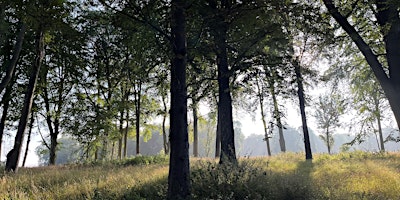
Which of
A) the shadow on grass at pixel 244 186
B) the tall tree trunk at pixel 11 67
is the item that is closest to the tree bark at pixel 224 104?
the shadow on grass at pixel 244 186

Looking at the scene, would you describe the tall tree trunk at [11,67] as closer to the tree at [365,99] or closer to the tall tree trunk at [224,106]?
the tall tree trunk at [224,106]

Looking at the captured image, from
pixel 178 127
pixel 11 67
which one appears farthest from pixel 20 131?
pixel 178 127

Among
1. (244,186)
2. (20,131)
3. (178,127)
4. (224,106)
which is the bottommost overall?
(244,186)

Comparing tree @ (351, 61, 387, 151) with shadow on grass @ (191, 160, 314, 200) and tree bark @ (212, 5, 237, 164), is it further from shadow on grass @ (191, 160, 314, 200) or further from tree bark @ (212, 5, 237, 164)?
shadow on grass @ (191, 160, 314, 200)

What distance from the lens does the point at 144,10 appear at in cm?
700

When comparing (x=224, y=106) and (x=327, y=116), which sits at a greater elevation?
(x=327, y=116)

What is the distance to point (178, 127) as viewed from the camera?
19.6 ft

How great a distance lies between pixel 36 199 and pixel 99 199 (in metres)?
1.24

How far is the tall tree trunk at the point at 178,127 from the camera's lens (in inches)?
227

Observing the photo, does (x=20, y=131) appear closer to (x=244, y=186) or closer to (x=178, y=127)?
(x=178, y=127)

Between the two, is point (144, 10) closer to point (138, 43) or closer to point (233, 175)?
point (138, 43)

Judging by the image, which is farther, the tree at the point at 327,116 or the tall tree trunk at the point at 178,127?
the tree at the point at 327,116

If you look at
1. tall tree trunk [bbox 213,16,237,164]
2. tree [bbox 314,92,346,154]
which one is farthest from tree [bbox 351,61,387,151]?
tall tree trunk [bbox 213,16,237,164]

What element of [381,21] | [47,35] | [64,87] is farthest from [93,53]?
[381,21]
